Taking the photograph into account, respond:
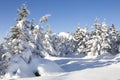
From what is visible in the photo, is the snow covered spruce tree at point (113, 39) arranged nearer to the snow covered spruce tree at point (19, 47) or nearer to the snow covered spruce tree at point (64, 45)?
the snow covered spruce tree at point (64, 45)

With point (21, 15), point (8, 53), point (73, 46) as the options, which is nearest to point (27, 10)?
point (21, 15)

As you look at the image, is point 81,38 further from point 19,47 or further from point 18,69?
point 18,69

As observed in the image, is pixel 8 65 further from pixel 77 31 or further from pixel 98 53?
pixel 77 31

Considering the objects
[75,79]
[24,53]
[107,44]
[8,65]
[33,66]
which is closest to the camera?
[75,79]

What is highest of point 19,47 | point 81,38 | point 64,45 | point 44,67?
point 81,38

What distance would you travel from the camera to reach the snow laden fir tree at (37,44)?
27.0 m

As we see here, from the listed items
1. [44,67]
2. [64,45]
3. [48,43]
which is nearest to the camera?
[44,67]

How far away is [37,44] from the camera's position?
45375 mm

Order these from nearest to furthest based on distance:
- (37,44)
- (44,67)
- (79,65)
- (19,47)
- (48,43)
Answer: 1. (44,67)
2. (19,47)
3. (79,65)
4. (37,44)
5. (48,43)

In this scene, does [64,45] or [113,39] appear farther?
[64,45]

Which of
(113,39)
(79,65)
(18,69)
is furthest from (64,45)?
(18,69)

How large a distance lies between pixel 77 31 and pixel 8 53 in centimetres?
5325

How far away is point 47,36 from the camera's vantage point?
70.7 meters

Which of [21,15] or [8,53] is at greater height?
[21,15]
